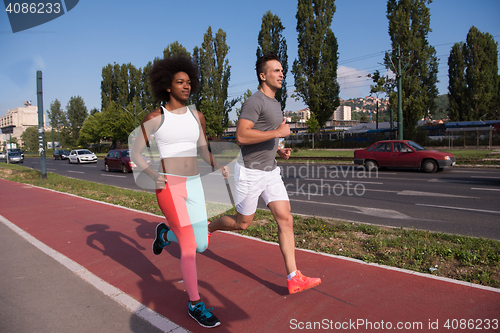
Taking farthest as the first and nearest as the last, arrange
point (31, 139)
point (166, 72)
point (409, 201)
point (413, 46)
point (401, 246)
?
point (31, 139) → point (413, 46) → point (409, 201) → point (401, 246) → point (166, 72)

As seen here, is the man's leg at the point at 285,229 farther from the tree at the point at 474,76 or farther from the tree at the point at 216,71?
the tree at the point at 474,76

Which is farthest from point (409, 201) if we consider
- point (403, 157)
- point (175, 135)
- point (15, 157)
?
point (15, 157)

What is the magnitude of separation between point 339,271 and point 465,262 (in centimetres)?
143

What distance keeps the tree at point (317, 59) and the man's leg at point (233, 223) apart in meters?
37.7

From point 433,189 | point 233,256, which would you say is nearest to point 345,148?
point 433,189

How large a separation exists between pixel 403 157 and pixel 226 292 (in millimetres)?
14439

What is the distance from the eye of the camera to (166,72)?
2.97 metres

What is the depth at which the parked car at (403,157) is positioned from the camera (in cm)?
1486

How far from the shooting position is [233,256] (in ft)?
14.1

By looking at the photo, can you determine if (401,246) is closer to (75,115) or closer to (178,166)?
(178,166)

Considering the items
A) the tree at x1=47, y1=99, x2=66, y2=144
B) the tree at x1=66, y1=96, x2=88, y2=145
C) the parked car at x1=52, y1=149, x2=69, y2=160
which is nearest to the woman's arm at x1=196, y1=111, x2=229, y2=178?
the parked car at x1=52, y1=149, x2=69, y2=160

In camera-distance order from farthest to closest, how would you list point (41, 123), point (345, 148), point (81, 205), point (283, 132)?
point (345, 148) → point (41, 123) → point (81, 205) → point (283, 132)

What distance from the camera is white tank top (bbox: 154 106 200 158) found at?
2697 mm

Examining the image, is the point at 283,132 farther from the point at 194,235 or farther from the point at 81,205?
the point at 81,205
